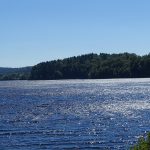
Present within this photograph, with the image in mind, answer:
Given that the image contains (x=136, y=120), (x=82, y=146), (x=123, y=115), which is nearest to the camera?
(x=82, y=146)

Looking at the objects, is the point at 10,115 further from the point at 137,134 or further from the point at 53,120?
the point at 137,134

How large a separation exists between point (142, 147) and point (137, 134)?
106 ft

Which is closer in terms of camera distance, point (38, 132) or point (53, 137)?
point (53, 137)

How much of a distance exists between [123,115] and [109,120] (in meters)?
8.10

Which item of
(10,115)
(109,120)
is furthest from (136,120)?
(10,115)

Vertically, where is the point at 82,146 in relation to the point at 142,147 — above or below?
A: below

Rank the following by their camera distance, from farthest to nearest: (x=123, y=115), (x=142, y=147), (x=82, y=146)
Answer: (x=123, y=115) → (x=82, y=146) → (x=142, y=147)

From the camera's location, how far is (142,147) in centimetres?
2206

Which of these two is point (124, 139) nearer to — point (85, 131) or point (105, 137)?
point (105, 137)

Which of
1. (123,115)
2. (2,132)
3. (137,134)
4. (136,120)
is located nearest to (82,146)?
(137,134)

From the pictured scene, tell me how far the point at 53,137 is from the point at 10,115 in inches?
1155

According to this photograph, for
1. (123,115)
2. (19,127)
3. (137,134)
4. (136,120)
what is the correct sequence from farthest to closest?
(123,115)
(136,120)
(19,127)
(137,134)

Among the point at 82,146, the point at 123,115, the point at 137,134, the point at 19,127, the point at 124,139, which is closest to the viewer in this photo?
the point at 82,146

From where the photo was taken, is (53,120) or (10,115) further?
(10,115)
